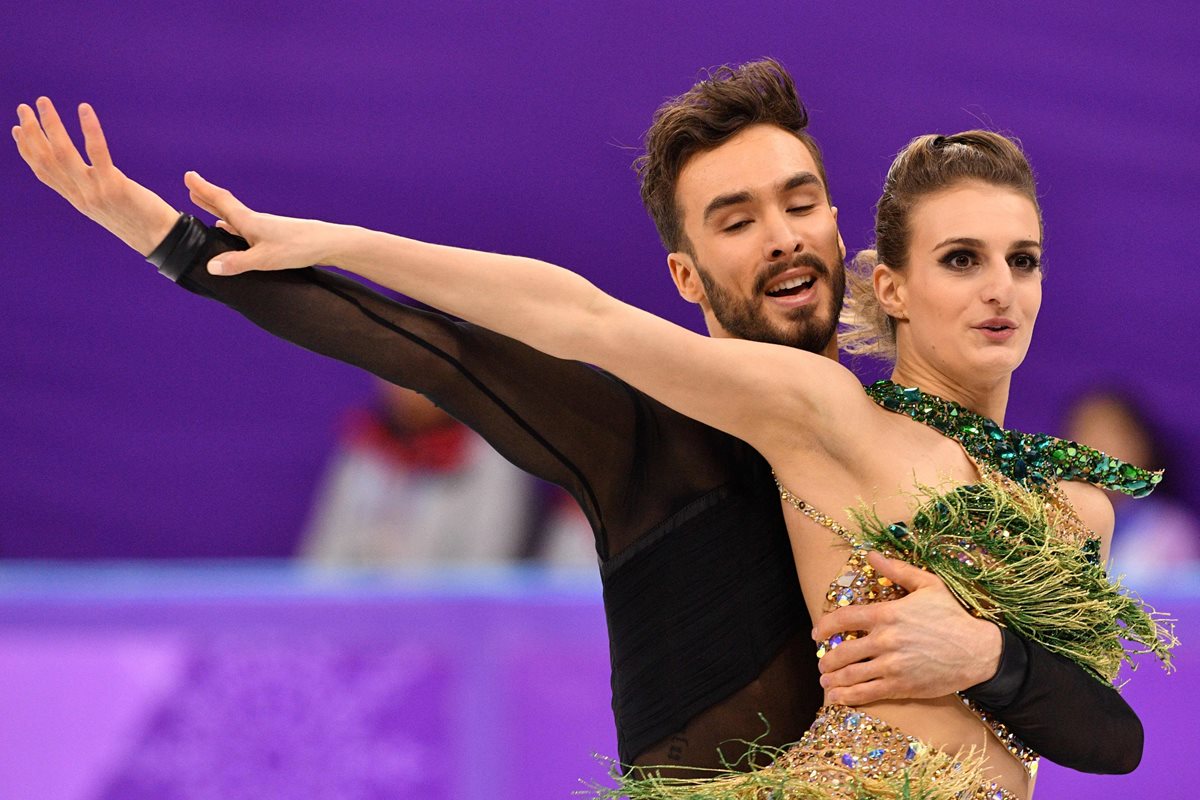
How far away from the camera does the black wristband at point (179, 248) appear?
2514 millimetres

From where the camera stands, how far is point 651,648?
2.63 metres

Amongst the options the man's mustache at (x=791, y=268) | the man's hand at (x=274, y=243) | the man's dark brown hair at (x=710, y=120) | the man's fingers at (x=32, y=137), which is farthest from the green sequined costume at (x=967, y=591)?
the man's fingers at (x=32, y=137)

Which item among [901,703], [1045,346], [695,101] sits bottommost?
[901,703]

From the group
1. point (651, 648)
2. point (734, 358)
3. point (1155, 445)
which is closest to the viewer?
point (734, 358)

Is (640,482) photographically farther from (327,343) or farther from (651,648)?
(327,343)

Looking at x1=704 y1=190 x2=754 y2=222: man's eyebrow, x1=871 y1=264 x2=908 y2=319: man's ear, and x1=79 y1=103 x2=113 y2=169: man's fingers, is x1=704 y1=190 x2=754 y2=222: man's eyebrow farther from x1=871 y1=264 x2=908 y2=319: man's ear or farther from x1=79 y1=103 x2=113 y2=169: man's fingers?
x1=79 y1=103 x2=113 y2=169: man's fingers

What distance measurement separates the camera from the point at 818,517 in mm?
2514

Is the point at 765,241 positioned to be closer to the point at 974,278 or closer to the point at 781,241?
the point at 781,241

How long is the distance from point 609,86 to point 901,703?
4227 mm

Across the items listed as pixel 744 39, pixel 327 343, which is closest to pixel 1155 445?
pixel 744 39

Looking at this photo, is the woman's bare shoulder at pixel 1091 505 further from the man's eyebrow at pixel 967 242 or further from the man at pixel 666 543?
the man's eyebrow at pixel 967 242

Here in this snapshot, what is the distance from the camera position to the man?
2.44m

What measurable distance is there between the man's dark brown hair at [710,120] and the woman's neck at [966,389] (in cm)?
52

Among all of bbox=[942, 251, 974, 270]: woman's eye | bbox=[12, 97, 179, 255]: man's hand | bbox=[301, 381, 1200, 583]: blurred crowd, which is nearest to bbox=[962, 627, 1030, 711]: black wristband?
bbox=[942, 251, 974, 270]: woman's eye
